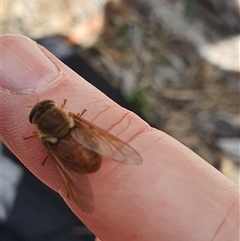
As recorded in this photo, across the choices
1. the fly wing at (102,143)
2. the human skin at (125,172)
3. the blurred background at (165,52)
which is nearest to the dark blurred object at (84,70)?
the blurred background at (165,52)

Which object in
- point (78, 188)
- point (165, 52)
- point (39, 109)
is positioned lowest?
point (165, 52)

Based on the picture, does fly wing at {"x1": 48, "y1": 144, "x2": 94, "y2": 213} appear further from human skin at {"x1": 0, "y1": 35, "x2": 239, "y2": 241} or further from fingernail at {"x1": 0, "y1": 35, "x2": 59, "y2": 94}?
fingernail at {"x1": 0, "y1": 35, "x2": 59, "y2": 94}

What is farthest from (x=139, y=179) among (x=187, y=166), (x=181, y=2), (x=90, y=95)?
(x=181, y=2)

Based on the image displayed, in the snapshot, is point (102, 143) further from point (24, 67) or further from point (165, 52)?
point (165, 52)

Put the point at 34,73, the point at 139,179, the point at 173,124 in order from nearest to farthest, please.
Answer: the point at 139,179 < the point at 34,73 < the point at 173,124

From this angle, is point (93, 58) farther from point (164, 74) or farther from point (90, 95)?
point (90, 95)

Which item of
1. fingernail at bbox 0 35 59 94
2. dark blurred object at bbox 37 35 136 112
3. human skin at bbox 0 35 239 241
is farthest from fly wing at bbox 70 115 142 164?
dark blurred object at bbox 37 35 136 112

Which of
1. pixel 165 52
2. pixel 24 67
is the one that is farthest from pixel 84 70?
pixel 24 67
